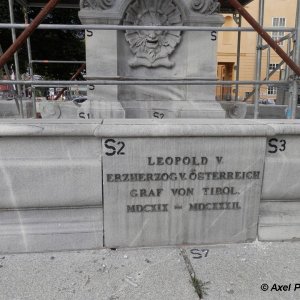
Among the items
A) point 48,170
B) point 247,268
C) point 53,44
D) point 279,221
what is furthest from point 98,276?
point 53,44

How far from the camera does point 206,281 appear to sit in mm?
2539

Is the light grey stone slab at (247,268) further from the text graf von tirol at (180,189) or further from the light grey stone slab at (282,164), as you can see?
the light grey stone slab at (282,164)

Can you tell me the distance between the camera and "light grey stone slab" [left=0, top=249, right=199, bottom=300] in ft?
7.83

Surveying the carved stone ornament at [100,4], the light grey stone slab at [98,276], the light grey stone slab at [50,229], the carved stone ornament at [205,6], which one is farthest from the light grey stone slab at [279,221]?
the carved stone ornament at [100,4]

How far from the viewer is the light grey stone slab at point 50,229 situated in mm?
2914

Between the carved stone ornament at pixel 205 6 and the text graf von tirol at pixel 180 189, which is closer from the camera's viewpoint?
the text graf von tirol at pixel 180 189

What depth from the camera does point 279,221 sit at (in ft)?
10.4

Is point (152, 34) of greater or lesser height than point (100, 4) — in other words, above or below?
below

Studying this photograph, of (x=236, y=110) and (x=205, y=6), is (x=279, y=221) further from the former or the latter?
Answer: (x=205, y=6)

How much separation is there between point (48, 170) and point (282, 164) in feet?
6.68

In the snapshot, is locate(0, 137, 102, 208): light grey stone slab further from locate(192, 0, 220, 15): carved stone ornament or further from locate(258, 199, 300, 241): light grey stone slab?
locate(192, 0, 220, 15): carved stone ornament

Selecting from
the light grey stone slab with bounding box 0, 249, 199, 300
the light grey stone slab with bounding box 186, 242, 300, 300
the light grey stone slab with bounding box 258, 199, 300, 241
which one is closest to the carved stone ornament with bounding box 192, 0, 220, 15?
the light grey stone slab with bounding box 258, 199, 300, 241

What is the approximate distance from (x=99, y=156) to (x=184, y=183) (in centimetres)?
78

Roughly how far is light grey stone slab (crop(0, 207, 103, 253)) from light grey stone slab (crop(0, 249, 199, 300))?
0.08 meters
